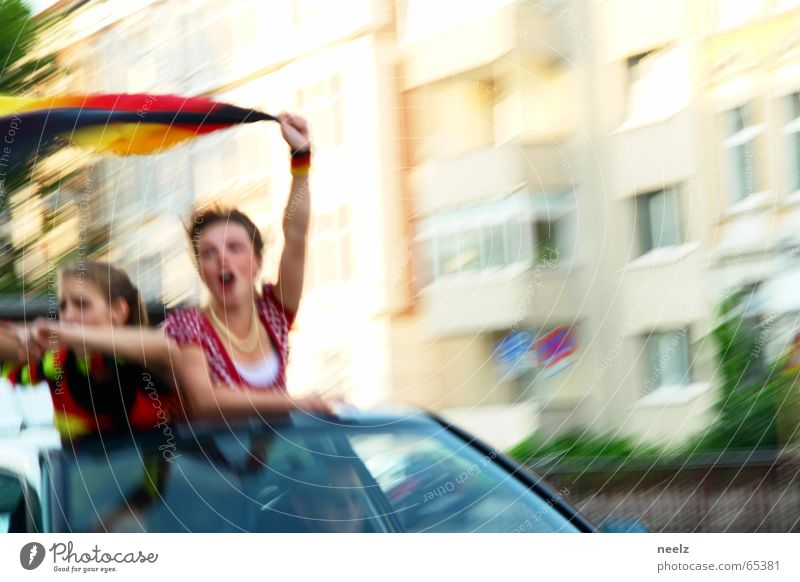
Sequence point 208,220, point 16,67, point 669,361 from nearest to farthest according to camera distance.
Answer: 1. point 669,361
2. point 208,220
3. point 16,67

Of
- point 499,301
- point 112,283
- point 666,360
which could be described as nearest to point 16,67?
point 112,283

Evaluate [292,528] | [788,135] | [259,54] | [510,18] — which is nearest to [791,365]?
[788,135]

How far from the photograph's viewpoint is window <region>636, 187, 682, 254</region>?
87.4 inches

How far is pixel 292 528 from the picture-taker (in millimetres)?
2275

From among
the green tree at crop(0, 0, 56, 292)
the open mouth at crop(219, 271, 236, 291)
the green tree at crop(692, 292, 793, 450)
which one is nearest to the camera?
the green tree at crop(692, 292, 793, 450)

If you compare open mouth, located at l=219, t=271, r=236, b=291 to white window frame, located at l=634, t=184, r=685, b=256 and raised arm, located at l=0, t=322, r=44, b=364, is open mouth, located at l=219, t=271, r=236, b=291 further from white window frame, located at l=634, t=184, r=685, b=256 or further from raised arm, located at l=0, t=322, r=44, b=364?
white window frame, located at l=634, t=184, r=685, b=256

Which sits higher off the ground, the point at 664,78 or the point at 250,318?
the point at 664,78

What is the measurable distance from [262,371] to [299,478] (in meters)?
0.24

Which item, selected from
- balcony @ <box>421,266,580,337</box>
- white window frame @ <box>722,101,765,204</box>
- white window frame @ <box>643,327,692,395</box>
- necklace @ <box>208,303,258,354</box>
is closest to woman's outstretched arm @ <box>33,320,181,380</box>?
necklace @ <box>208,303,258,354</box>

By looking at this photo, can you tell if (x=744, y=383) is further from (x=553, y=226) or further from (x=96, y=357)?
(x=96, y=357)

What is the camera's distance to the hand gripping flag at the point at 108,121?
2.35 metres

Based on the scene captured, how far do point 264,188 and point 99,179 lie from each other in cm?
38

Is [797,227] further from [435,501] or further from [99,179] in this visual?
[99,179]

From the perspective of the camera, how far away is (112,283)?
7.68ft
